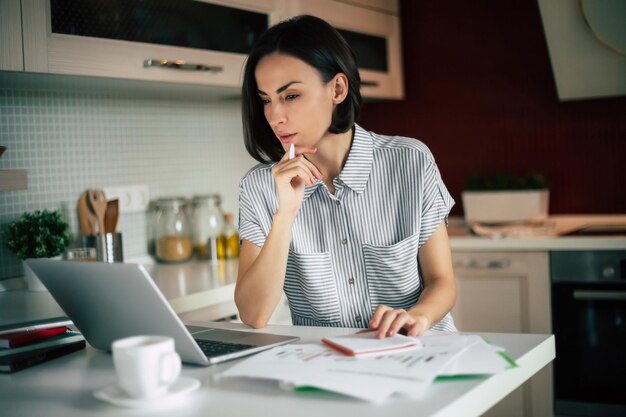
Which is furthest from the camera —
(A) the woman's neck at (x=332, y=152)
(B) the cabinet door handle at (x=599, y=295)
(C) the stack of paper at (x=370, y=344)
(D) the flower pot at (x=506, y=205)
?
(D) the flower pot at (x=506, y=205)

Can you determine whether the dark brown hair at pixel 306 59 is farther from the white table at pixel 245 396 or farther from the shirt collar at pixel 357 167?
the white table at pixel 245 396

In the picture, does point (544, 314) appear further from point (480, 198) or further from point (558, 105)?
point (558, 105)

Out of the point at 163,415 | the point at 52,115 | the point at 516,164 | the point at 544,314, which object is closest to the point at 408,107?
the point at 516,164

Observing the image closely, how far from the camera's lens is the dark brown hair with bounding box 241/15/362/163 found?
175 cm

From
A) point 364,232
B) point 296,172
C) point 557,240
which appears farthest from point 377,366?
point 557,240

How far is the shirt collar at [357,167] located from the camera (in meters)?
1.80

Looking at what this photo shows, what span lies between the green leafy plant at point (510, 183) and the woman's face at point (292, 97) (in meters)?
1.63

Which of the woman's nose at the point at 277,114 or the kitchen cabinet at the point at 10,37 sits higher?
the kitchen cabinet at the point at 10,37

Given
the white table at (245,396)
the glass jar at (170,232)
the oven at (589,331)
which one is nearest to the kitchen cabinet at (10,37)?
the white table at (245,396)

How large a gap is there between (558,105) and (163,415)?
2710 millimetres

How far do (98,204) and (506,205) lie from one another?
1.62 meters

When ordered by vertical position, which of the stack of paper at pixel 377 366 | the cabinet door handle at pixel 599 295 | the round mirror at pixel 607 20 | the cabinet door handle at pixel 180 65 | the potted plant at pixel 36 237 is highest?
the round mirror at pixel 607 20

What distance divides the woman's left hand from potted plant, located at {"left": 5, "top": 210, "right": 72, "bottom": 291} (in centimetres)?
133

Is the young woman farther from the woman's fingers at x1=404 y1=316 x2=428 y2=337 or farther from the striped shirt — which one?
the woman's fingers at x1=404 y1=316 x2=428 y2=337
